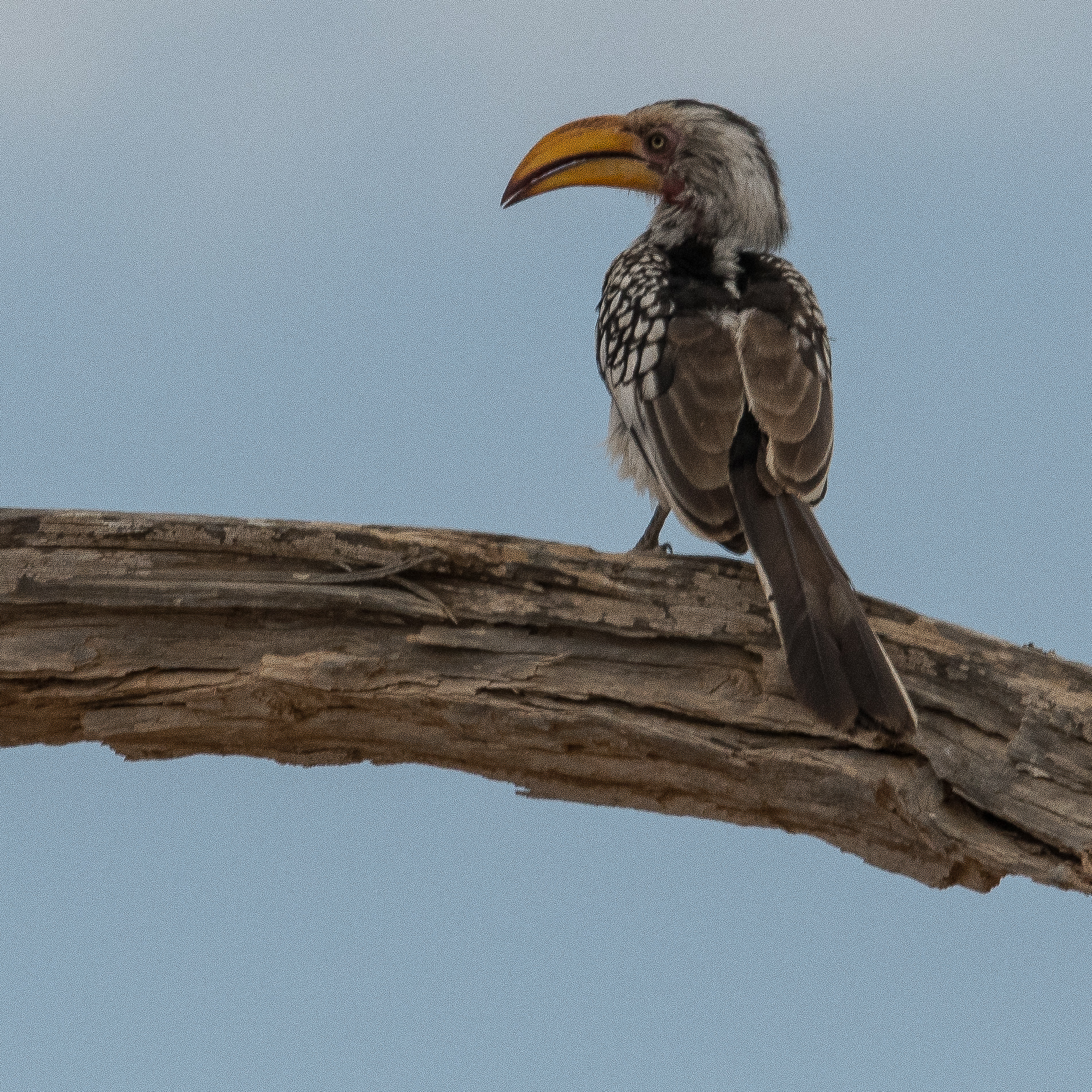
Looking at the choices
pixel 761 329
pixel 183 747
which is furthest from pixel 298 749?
pixel 761 329

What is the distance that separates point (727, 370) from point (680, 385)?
15 cm

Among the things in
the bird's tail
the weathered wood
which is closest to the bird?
the bird's tail

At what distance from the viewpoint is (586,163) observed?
5027 millimetres

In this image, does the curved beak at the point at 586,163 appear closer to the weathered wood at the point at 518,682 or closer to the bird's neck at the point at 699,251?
the bird's neck at the point at 699,251

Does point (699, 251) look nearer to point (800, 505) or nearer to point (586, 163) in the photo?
point (586, 163)

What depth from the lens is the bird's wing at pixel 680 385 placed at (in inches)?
144

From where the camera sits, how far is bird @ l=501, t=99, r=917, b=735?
332 centimetres

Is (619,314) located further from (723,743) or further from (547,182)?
(723,743)

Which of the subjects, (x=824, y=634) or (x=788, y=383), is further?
(x=788, y=383)

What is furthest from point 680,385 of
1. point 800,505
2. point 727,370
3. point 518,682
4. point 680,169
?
point 680,169

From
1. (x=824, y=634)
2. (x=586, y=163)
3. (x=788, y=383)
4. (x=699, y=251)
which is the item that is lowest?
(x=824, y=634)

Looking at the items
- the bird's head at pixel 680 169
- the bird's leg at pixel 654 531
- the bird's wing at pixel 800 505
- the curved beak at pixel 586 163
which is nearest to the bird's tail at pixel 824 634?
the bird's wing at pixel 800 505

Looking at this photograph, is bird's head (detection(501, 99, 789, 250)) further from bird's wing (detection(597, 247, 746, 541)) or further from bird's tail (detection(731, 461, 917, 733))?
bird's tail (detection(731, 461, 917, 733))

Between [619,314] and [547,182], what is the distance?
933 mm
